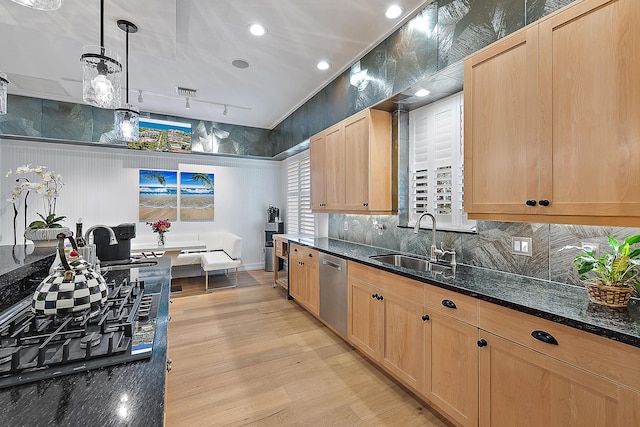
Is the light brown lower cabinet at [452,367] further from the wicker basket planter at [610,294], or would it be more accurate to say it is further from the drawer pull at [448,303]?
the wicker basket planter at [610,294]

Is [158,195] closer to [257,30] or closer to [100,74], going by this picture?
[257,30]

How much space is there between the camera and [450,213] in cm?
261

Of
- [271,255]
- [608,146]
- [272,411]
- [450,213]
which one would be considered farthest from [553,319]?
[271,255]

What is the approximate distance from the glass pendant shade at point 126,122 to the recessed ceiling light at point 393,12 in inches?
96.1

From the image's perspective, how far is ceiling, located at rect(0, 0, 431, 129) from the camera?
7.80 feet

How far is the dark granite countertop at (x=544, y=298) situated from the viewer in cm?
118

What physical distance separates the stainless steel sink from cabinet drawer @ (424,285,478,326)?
49 centimetres

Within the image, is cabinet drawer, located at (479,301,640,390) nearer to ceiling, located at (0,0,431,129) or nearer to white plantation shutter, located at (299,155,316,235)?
ceiling, located at (0,0,431,129)

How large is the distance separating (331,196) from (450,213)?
5.04 feet

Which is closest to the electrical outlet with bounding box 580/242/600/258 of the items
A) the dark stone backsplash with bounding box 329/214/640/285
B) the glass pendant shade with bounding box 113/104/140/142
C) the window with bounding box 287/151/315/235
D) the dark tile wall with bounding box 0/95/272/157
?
the dark stone backsplash with bounding box 329/214/640/285

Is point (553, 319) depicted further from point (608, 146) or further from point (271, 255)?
point (271, 255)

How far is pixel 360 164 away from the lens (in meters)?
3.17

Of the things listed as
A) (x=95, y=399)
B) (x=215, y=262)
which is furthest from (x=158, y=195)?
(x=95, y=399)

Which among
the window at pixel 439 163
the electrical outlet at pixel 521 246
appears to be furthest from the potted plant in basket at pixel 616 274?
the window at pixel 439 163
